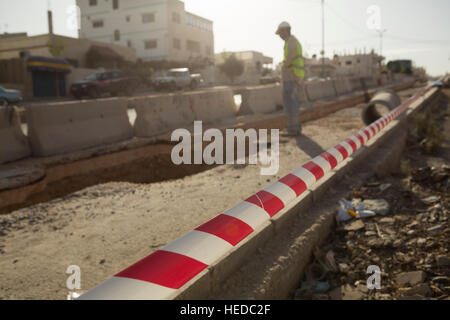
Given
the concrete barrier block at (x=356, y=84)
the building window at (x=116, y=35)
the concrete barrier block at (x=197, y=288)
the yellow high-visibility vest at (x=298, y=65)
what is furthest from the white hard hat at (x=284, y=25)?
the building window at (x=116, y=35)

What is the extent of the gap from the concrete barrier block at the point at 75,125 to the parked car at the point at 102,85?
1763cm

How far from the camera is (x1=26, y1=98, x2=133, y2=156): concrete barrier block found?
6.97 metres

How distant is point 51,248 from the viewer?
338 cm

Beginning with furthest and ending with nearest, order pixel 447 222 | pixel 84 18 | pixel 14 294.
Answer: pixel 84 18 → pixel 447 222 → pixel 14 294

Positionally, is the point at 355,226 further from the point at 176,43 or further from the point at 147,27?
the point at 147,27

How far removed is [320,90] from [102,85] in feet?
49.1

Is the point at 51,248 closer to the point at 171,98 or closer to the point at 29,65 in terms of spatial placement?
the point at 171,98

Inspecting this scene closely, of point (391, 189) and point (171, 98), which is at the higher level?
point (171, 98)

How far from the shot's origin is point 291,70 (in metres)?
8.32

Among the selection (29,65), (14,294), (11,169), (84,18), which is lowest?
(14,294)

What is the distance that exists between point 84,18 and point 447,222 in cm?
6603

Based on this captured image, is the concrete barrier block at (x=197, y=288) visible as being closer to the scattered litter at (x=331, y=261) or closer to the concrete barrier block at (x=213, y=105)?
the scattered litter at (x=331, y=261)

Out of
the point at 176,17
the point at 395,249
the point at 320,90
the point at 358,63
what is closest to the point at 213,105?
the point at 395,249
